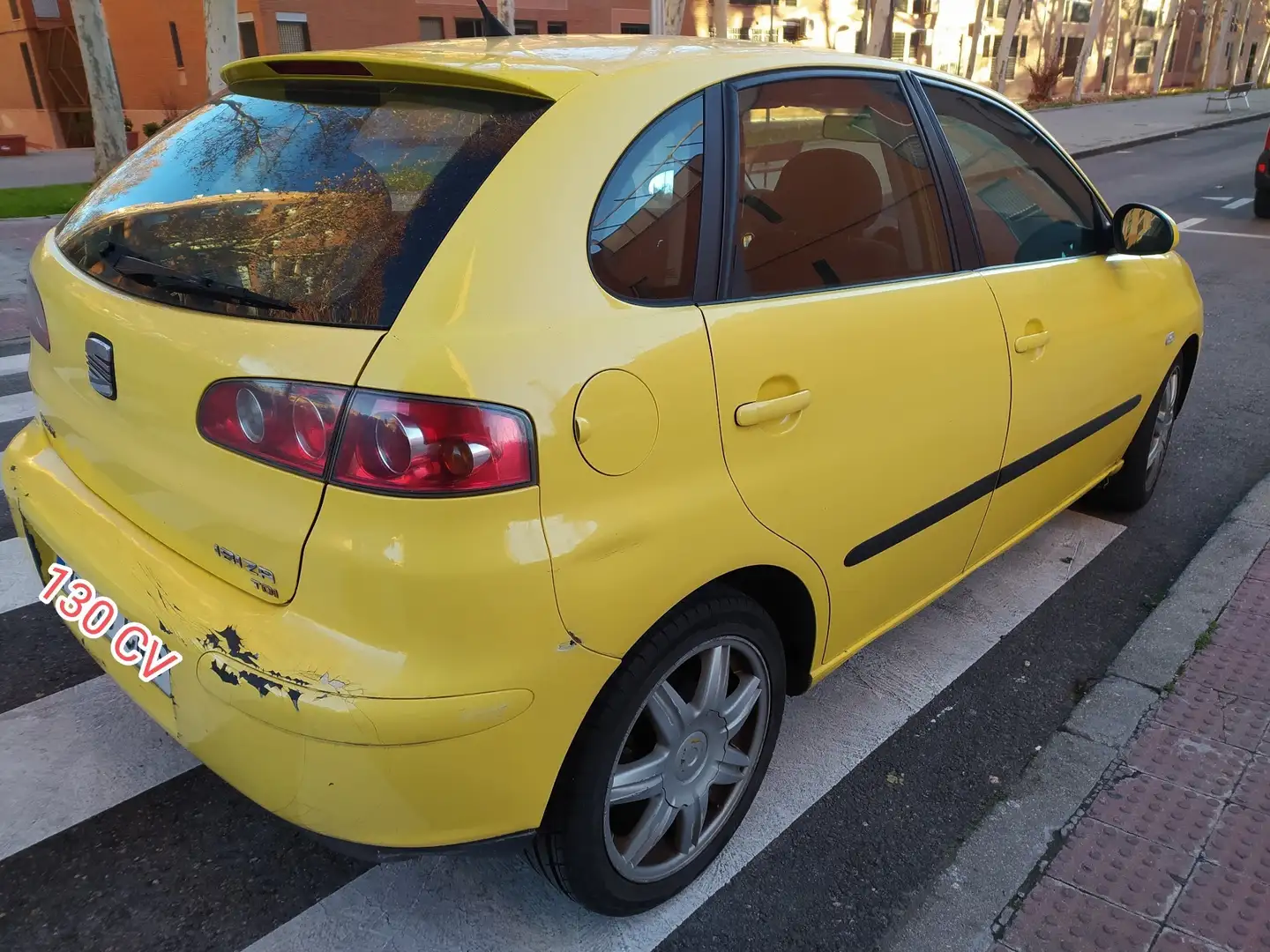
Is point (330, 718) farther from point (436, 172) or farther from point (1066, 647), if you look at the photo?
point (1066, 647)

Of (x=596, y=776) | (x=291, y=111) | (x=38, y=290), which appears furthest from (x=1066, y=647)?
(x=38, y=290)

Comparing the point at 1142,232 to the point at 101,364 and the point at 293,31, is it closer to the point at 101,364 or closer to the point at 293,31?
the point at 101,364

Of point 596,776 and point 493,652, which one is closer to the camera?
point 493,652

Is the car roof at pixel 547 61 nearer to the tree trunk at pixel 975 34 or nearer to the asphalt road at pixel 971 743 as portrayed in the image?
the asphalt road at pixel 971 743

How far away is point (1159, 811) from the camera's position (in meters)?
2.50

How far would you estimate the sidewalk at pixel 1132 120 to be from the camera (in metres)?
20.8

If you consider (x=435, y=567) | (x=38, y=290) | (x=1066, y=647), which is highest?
(x=38, y=290)

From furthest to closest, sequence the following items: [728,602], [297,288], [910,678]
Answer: [910,678] → [728,602] → [297,288]

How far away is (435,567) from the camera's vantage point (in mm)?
1593

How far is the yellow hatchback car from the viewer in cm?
163

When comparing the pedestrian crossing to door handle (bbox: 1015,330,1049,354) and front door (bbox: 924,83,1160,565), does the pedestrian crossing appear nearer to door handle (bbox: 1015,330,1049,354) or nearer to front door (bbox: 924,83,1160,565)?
front door (bbox: 924,83,1160,565)

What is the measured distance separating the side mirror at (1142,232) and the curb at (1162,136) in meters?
13.4

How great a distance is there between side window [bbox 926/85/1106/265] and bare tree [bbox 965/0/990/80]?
3761 cm

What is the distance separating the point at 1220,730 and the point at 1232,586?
99 centimetres
